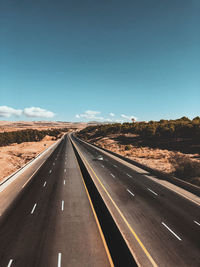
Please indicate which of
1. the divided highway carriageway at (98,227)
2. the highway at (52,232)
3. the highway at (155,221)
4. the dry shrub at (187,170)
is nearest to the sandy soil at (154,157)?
the dry shrub at (187,170)

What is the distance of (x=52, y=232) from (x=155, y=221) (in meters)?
7.36

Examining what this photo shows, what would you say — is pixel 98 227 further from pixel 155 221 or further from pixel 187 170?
pixel 187 170

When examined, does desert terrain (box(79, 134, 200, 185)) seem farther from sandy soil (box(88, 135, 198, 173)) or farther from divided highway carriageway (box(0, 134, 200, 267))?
divided highway carriageway (box(0, 134, 200, 267))

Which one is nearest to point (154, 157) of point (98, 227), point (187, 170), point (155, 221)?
point (187, 170)

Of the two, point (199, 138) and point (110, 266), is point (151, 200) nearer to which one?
point (110, 266)

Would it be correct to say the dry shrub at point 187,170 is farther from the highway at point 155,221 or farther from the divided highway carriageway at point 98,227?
the divided highway carriageway at point 98,227

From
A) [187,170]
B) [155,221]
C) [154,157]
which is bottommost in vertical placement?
[154,157]

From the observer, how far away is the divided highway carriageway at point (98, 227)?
25.5 feet

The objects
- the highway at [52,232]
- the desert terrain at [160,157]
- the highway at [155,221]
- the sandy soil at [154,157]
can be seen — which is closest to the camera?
the highway at [52,232]

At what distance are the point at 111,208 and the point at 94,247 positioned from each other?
4.44 meters

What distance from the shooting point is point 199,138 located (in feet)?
164

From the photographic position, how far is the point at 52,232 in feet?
32.0

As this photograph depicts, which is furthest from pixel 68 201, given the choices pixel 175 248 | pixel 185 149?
pixel 185 149

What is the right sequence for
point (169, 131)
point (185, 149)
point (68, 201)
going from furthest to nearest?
1. point (169, 131)
2. point (185, 149)
3. point (68, 201)
